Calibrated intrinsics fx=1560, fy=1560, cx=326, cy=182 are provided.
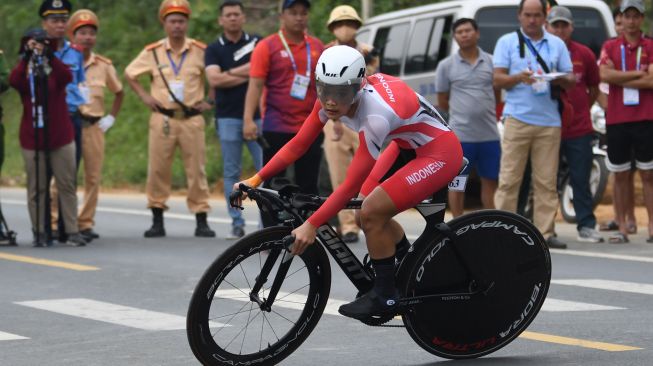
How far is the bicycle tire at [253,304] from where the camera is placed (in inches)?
281

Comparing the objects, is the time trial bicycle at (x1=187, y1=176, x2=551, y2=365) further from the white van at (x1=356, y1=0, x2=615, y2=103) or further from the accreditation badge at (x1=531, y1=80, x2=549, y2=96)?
the white van at (x1=356, y1=0, x2=615, y2=103)

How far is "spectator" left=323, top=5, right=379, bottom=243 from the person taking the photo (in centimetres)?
1390

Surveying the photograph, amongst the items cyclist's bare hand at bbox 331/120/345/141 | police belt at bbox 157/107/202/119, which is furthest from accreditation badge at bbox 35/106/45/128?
cyclist's bare hand at bbox 331/120/345/141

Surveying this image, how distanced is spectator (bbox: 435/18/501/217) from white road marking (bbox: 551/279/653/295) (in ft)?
8.18

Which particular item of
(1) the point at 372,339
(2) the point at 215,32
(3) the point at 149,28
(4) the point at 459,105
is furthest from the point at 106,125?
(3) the point at 149,28

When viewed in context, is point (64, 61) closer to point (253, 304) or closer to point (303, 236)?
point (253, 304)

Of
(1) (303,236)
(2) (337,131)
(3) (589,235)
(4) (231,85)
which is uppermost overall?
(1) (303,236)

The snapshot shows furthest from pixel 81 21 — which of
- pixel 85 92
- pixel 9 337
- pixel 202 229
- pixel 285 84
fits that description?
pixel 9 337

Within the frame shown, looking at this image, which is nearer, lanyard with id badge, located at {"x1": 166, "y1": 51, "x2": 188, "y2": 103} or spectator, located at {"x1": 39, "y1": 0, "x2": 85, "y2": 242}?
spectator, located at {"x1": 39, "y1": 0, "x2": 85, "y2": 242}

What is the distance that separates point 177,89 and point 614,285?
5.44 m

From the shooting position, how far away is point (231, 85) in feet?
46.6

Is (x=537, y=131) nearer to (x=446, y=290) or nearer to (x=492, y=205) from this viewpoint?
(x=492, y=205)

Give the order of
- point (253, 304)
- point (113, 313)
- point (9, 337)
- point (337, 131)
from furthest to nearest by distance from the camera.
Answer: point (337, 131) → point (113, 313) → point (9, 337) → point (253, 304)

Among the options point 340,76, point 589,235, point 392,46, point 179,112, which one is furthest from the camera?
point 392,46
